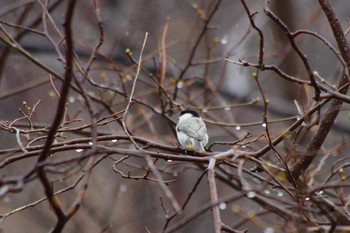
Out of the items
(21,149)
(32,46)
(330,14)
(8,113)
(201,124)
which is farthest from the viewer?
(8,113)

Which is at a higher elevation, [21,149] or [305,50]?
[305,50]

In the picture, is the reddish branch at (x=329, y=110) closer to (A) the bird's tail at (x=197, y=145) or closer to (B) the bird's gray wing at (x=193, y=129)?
→ (A) the bird's tail at (x=197, y=145)

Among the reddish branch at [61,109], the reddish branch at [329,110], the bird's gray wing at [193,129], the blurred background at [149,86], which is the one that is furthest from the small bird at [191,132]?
the blurred background at [149,86]

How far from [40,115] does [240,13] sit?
3048 mm

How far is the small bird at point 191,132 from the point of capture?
13.0 feet

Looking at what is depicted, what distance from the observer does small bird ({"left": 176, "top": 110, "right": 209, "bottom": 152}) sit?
3.96 m

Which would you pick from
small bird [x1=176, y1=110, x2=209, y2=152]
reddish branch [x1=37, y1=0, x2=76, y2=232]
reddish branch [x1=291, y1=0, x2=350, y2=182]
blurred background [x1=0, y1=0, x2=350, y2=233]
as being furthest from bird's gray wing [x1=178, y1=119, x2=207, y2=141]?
blurred background [x1=0, y1=0, x2=350, y2=233]

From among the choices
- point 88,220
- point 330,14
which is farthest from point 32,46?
point 330,14

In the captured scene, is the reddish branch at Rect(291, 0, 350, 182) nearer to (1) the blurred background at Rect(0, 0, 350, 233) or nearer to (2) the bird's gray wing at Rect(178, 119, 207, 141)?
(2) the bird's gray wing at Rect(178, 119, 207, 141)

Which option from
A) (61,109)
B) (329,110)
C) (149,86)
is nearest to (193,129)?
(329,110)

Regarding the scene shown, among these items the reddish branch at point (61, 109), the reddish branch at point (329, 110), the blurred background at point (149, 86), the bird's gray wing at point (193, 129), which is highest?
the blurred background at point (149, 86)

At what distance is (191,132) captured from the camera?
Result: 13.2ft

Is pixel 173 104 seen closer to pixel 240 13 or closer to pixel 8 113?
pixel 8 113

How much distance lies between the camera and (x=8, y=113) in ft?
27.6
